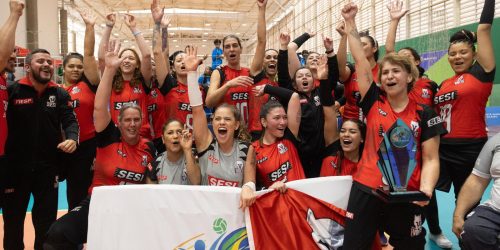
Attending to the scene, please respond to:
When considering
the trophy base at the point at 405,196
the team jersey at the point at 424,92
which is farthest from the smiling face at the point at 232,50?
the trophy base at the point at 405,196

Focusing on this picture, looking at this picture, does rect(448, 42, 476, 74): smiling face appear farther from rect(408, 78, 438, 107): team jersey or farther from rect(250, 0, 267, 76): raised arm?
rect(250, 0, 267, 76): raised arm

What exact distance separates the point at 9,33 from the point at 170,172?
5.66 ft

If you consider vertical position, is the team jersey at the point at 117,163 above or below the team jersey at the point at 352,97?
below

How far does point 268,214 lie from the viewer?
333 cm

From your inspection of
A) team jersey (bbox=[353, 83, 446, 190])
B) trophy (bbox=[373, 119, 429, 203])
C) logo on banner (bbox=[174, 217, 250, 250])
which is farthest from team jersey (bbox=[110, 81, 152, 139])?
trophy (bbox=[373, 119, 429, 203])

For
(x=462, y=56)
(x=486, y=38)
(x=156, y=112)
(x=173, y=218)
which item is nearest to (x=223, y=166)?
(x=173, y=218)

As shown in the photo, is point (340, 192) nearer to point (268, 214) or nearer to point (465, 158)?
point (268, 214)

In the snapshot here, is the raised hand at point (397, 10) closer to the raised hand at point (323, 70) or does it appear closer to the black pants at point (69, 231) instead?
the raised hand at point (323, 70)

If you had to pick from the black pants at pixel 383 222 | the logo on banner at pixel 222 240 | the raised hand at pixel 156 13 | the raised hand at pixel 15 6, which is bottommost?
the logo on banner at pixel 222 240

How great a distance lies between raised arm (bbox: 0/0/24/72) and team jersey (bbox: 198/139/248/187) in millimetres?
1822

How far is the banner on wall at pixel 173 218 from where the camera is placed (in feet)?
10.8

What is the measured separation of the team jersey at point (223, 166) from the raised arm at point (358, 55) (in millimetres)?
1118

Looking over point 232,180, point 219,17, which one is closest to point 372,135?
point 232,180

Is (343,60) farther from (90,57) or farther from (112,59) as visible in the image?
(90,57)
